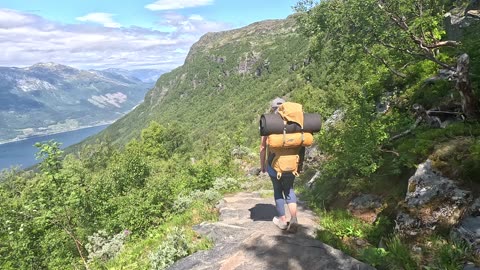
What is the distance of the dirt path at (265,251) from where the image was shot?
19.4ft

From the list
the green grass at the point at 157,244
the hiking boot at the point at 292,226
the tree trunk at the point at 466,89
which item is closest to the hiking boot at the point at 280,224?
the hiking boot at the point at 292,226

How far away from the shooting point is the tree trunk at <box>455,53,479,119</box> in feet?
24.9

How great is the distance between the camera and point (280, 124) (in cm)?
677

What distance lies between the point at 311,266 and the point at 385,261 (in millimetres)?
1179

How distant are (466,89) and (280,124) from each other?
431cm

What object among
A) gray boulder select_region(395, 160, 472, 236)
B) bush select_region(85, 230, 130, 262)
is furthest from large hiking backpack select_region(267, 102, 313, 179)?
bush select_region(85, 230, 130, 262)

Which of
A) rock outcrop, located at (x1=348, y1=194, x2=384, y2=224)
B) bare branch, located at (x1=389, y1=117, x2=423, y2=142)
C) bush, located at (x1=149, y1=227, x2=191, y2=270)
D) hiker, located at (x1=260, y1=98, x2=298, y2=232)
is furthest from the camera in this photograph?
bare branch, located at (x1=389, y1=117, x2=423, y2=142)

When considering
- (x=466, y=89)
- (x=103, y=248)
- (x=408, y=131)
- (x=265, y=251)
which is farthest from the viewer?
(x=103, y=248)

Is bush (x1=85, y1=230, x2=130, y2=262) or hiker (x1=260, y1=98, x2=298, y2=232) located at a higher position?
hiker (x1=260, y1=98, x2=298, y2=232)

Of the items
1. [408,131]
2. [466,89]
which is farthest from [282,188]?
[466,89]

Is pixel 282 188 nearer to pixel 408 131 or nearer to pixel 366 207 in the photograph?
pixel 366 207

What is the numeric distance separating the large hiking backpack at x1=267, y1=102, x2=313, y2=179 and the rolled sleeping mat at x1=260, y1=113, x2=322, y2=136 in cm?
6

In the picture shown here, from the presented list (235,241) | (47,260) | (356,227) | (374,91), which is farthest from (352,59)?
(47,260)

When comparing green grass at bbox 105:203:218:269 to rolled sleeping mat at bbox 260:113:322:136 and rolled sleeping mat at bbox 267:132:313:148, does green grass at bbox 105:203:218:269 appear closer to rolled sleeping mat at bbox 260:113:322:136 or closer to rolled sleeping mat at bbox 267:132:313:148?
rolled sleeping mat at bbox 267:132:313:148
